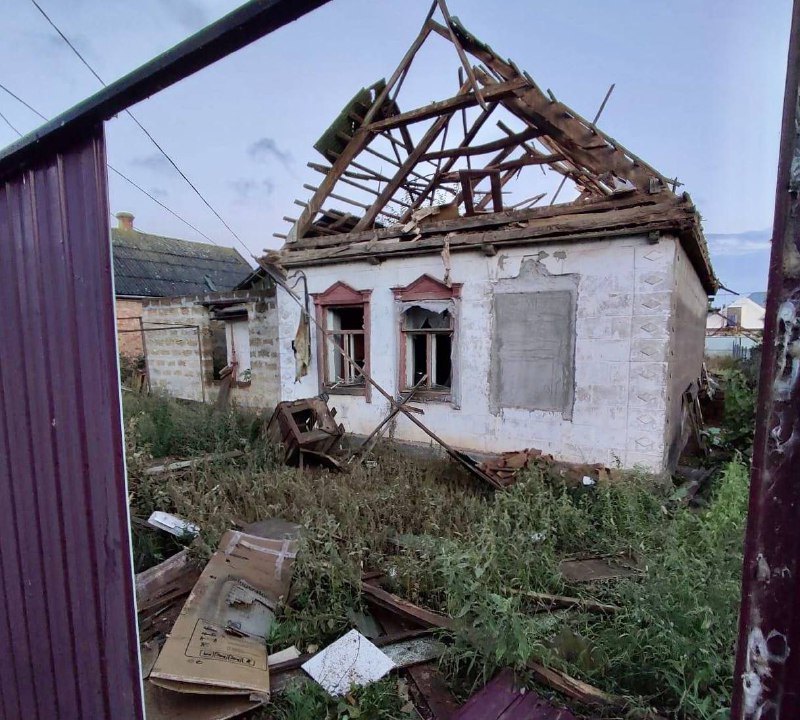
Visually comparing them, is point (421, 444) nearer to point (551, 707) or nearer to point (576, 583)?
point (576, 583)

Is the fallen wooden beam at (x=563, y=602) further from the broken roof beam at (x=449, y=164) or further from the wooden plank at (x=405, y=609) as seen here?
the broken roof beam at (x=449, y=164)

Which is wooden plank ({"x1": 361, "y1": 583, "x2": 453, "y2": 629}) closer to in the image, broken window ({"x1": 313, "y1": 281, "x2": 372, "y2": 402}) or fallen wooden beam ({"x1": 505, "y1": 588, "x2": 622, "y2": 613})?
fallen wooden beam ({"x1": 505, "y1": 588, "x2": 622, "y2": 613})

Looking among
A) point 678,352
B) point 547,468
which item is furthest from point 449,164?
point 547,468

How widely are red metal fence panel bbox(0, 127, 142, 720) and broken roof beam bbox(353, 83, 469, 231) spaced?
606 centimetres

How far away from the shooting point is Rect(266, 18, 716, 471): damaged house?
5402 mm

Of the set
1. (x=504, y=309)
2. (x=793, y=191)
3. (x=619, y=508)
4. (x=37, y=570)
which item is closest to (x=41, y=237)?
(x=37, y=570)

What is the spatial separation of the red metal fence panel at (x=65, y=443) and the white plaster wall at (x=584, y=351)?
215 inches

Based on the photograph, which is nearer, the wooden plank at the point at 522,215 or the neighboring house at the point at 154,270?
the wooden plank at the point at 522,215

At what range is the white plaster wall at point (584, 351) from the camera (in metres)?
5.32

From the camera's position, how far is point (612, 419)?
5633 mm

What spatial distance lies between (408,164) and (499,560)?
6.02 m

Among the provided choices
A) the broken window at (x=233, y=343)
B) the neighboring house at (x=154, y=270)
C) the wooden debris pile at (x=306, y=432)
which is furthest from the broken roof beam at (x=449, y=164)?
the neighboring house at (x=154, y=270)

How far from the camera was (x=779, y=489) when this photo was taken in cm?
75

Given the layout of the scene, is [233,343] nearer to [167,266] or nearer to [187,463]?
[187,463]
